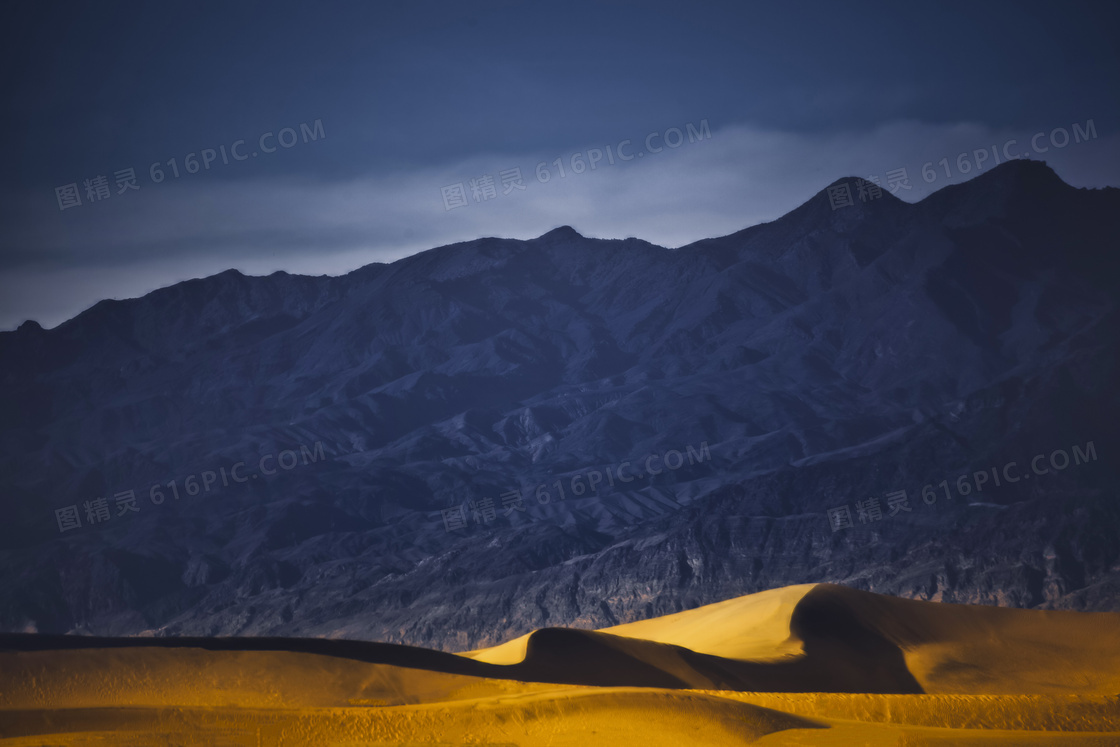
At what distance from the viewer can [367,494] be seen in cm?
18538

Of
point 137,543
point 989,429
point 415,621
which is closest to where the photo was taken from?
point 415,621

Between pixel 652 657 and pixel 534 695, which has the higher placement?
pixel 534 695

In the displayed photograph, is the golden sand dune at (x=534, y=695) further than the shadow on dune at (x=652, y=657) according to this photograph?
No

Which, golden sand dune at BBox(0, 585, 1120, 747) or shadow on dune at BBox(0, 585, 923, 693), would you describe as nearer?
golden sand dune at BBox(0, 585, 1120, 747)

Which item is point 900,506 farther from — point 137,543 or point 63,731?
point 63,731

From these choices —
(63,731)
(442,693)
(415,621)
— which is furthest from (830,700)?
(415,621)

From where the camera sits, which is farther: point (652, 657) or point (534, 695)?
point (652, 657)

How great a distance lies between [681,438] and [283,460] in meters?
65.6

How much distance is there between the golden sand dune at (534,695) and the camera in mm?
27828

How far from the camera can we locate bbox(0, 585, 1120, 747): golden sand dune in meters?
27.8

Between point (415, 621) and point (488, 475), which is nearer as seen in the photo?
point (415, 621)

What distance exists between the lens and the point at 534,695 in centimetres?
3042

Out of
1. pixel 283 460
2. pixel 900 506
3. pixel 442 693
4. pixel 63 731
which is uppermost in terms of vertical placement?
pixel 283 460

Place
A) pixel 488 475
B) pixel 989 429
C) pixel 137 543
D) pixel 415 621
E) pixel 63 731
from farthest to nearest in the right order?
pixel 488 475
pixel 137 543
pixel 989 429
pixel 415 621
pixel 63 731
